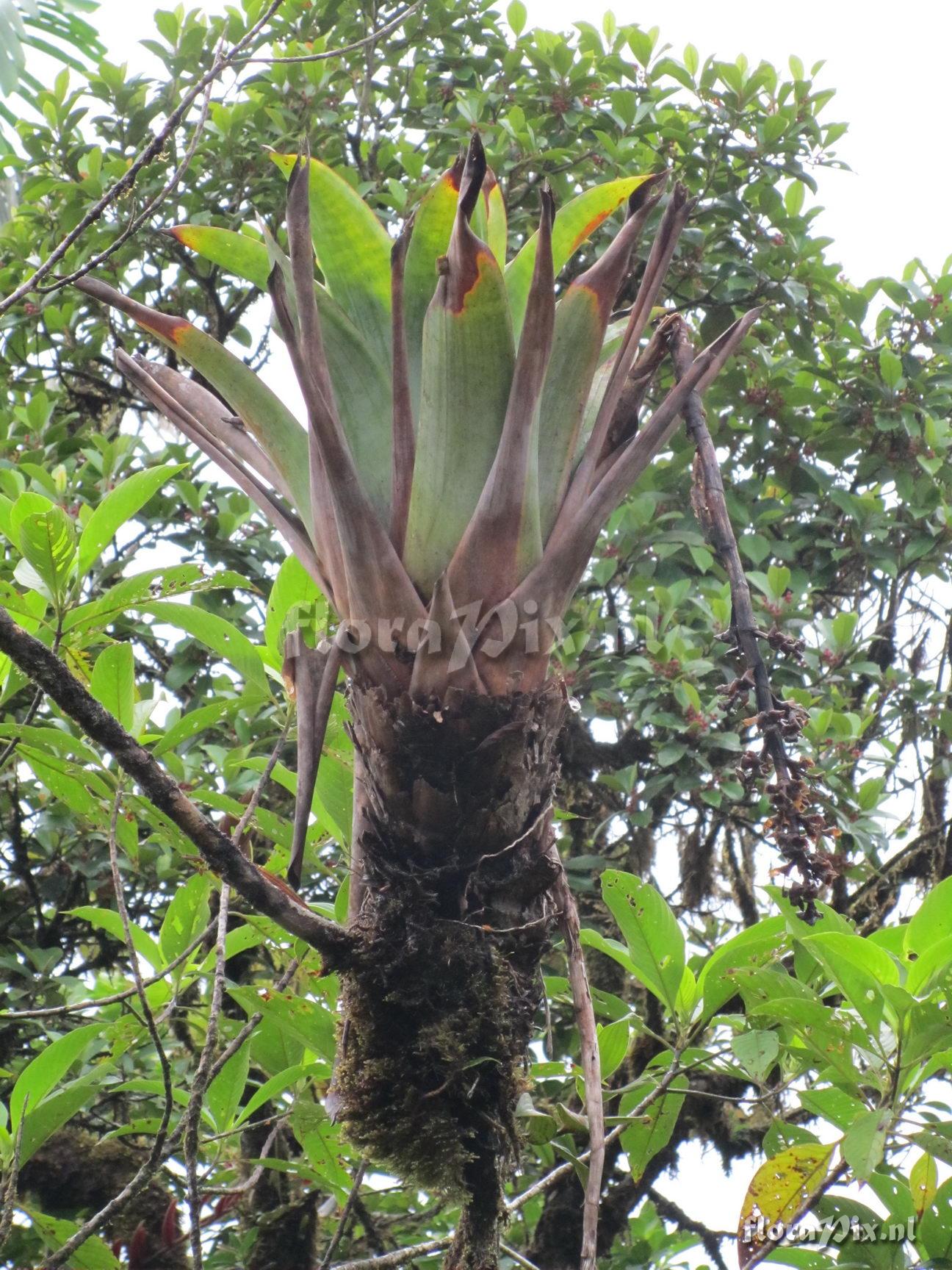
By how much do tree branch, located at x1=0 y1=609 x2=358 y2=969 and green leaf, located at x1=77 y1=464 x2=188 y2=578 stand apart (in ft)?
2.51

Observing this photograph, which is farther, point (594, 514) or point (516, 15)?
point (516, 15)

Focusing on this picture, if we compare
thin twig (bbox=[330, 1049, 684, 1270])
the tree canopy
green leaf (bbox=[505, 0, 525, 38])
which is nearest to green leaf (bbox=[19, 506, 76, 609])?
the tree canopy

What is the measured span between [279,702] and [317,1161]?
74 centimetres

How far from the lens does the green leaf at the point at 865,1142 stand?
1221 millimetres

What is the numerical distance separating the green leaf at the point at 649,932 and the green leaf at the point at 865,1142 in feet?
1.11

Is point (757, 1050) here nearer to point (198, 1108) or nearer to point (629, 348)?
point (198, 1108)

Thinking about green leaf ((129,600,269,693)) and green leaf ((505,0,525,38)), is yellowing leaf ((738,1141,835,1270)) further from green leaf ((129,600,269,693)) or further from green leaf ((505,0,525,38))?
green leaf ((505,0,525,38))

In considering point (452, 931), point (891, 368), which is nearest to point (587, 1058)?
point (452, 931)

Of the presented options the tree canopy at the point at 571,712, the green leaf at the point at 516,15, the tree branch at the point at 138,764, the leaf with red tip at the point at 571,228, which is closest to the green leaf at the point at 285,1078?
the tree canopy at the point at 571,712

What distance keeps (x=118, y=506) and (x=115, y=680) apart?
0.81 ft

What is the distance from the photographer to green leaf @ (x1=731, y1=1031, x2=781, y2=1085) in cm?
144

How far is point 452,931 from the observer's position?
939 millimetres

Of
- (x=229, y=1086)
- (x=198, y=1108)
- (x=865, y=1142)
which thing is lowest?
(x=865, y=1142)

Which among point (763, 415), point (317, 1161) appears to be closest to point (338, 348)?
point (317, 1161)
